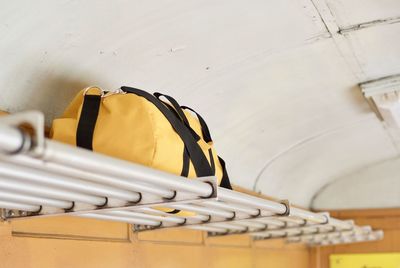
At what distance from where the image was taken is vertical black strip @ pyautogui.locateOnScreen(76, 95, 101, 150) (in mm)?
1631

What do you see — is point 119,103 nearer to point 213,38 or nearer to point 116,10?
point 116,10

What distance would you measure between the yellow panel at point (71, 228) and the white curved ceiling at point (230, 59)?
13.1 inches

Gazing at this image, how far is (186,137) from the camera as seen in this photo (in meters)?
1.77

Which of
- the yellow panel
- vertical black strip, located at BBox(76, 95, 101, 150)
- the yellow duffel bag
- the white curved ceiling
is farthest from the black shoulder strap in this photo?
the yellow panel

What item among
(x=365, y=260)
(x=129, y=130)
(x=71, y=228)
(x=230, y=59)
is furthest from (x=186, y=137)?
(x=365, y=260)

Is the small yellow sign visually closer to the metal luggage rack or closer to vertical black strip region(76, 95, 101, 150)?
the metal luggage rack

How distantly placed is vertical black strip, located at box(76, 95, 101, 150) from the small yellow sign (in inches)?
136

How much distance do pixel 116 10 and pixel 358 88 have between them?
1.63 metres

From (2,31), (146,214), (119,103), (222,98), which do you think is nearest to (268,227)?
(222,98)

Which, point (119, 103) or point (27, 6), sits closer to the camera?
point (27, 6)

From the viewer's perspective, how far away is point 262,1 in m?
1.98

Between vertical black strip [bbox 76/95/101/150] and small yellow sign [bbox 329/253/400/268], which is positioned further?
small yellow sign [bbox 329/253/400/268]

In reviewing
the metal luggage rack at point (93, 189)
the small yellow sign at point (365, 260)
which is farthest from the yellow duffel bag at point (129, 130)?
the small yellow sign at point (365, 260)

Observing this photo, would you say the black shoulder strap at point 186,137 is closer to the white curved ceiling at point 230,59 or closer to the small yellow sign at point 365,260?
the white curved ceiling at point 230,59
